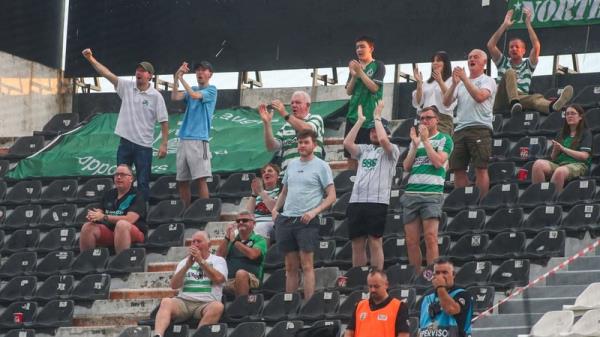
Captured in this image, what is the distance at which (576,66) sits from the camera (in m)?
18.2

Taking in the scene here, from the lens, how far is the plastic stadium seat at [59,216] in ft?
58.0

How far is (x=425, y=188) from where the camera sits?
14492 millimetres

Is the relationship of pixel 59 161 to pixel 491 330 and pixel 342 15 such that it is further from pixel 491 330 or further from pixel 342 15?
pixel 491 330

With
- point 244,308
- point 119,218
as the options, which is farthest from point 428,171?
point 119,218

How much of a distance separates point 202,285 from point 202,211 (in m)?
2.37

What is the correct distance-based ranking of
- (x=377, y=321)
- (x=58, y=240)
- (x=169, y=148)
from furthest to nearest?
1. (x=169, y=148)
2. (x=58, y=240)
3. (x=377, y=321)

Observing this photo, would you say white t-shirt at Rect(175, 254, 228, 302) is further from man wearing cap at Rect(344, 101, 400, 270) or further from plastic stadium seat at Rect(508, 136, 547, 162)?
plastic stadium seat at Rect(508, 136, 547, 162)

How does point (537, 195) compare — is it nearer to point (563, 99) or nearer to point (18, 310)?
point (563, 99)

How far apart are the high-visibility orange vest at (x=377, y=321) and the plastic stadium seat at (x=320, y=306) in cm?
176

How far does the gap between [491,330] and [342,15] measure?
288 inches

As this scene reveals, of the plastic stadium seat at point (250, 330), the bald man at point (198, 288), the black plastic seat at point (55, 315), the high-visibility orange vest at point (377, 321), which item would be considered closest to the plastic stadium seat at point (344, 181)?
the bald man at point (198, 288)

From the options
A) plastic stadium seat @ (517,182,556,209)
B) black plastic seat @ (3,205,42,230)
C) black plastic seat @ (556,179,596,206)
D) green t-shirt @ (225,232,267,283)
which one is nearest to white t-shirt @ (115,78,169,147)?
black plastic seat @ (3,205,42,230)

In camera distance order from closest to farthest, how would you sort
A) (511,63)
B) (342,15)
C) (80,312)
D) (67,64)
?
(80,312)
(511,63)
(342,15)
(67,64)

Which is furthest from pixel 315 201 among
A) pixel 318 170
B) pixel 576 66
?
pixel 576 66
